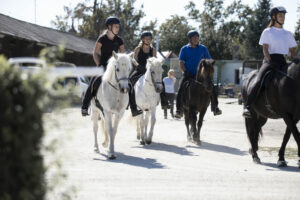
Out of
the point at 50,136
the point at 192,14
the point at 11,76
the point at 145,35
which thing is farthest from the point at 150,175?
the point at 192,14

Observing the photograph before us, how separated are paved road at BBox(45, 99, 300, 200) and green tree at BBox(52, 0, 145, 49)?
5803cm

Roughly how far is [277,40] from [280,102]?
1.24 meters

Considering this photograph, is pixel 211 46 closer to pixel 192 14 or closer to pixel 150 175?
pixel 192 14

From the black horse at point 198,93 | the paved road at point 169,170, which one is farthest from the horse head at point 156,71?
the paved road at point 169,170

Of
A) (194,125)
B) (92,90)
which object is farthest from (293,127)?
(92,90)

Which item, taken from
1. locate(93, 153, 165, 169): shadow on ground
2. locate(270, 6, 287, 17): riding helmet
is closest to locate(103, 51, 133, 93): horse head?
locate(93, 153, 165, 169): shadow on ground

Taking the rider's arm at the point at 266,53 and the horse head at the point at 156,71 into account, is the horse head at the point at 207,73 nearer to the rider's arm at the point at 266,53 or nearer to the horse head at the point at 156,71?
the horse head at the point at 156,71

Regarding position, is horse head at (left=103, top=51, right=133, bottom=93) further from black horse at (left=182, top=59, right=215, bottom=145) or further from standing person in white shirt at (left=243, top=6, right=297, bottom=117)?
black horse at (left=182, top=59, right=215, bottom=145)

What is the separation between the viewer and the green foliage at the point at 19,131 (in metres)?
2.53

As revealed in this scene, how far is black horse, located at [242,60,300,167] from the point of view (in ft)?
26.2

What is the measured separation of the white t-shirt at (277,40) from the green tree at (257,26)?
232 feet

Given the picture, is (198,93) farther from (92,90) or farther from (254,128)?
(92,90)

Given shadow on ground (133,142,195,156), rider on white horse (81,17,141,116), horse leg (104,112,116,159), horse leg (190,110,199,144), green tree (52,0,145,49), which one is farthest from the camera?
green tree (52,0,145,49)

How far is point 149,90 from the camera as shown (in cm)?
1138
